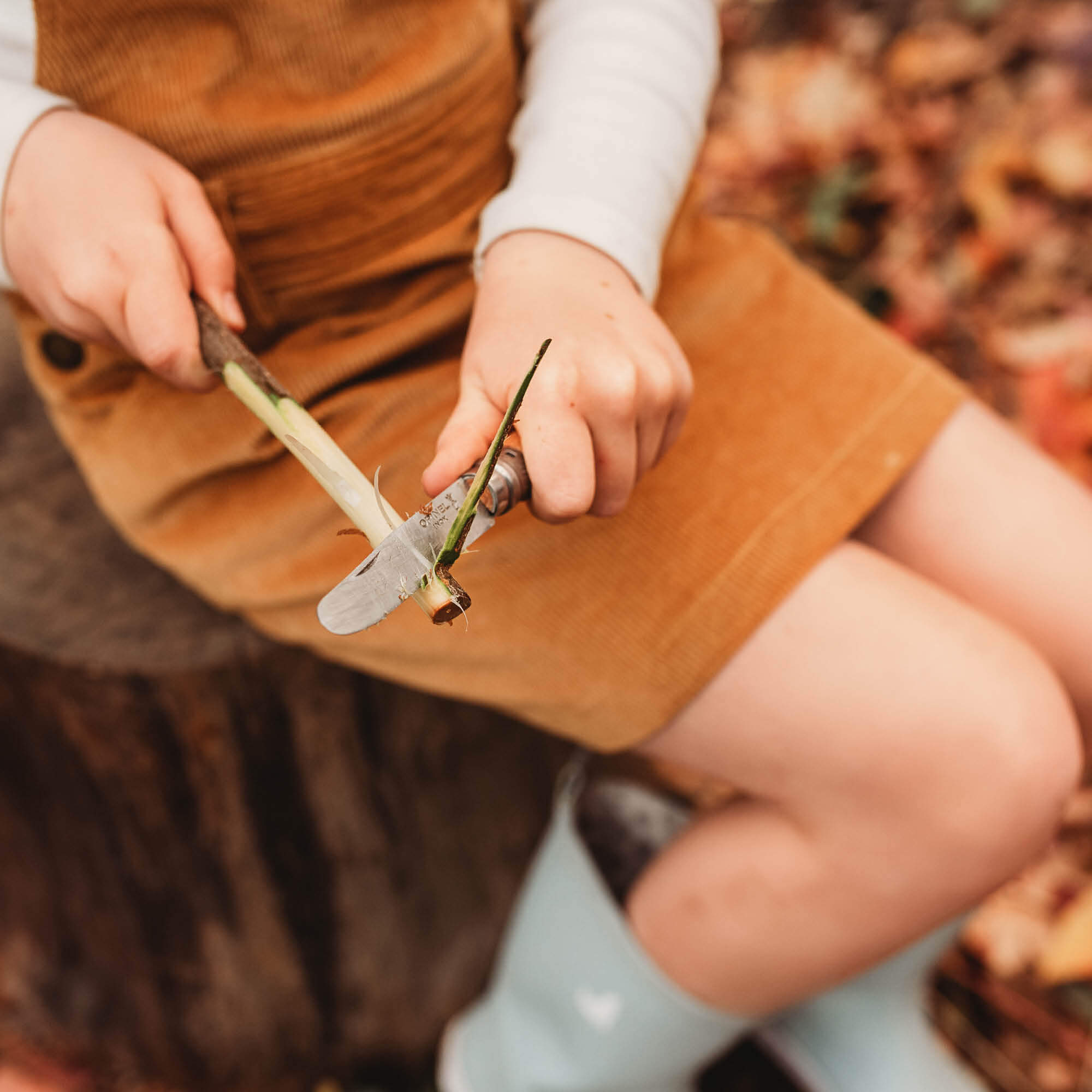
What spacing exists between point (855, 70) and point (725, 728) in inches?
75.5

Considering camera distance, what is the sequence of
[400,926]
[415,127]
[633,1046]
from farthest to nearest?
[400,926] < [633,1046] < [415,127]

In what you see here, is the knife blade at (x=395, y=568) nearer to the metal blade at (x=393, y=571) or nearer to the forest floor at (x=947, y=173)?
the metal blade at (x=393, y=571)

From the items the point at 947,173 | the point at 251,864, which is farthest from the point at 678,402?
the point at 947,173

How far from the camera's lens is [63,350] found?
0.69 m

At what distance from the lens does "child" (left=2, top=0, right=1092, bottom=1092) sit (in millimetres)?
570

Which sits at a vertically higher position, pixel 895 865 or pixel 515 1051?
pixel 895 865

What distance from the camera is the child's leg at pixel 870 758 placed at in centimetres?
62

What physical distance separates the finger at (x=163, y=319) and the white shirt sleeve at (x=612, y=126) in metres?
0.22

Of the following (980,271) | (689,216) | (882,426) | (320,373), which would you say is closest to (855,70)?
(980,271)

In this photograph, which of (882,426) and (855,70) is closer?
(882,426)

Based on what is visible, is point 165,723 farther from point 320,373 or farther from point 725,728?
point 725,728

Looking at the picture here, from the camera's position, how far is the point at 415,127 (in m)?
0.67

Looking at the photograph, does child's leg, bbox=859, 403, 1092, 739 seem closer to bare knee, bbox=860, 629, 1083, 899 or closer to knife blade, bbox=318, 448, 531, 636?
bare knee, bbox=860, 629, 1083, 899

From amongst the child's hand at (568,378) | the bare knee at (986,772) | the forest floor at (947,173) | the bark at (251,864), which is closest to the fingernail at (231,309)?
the child's hand at (568,378)
